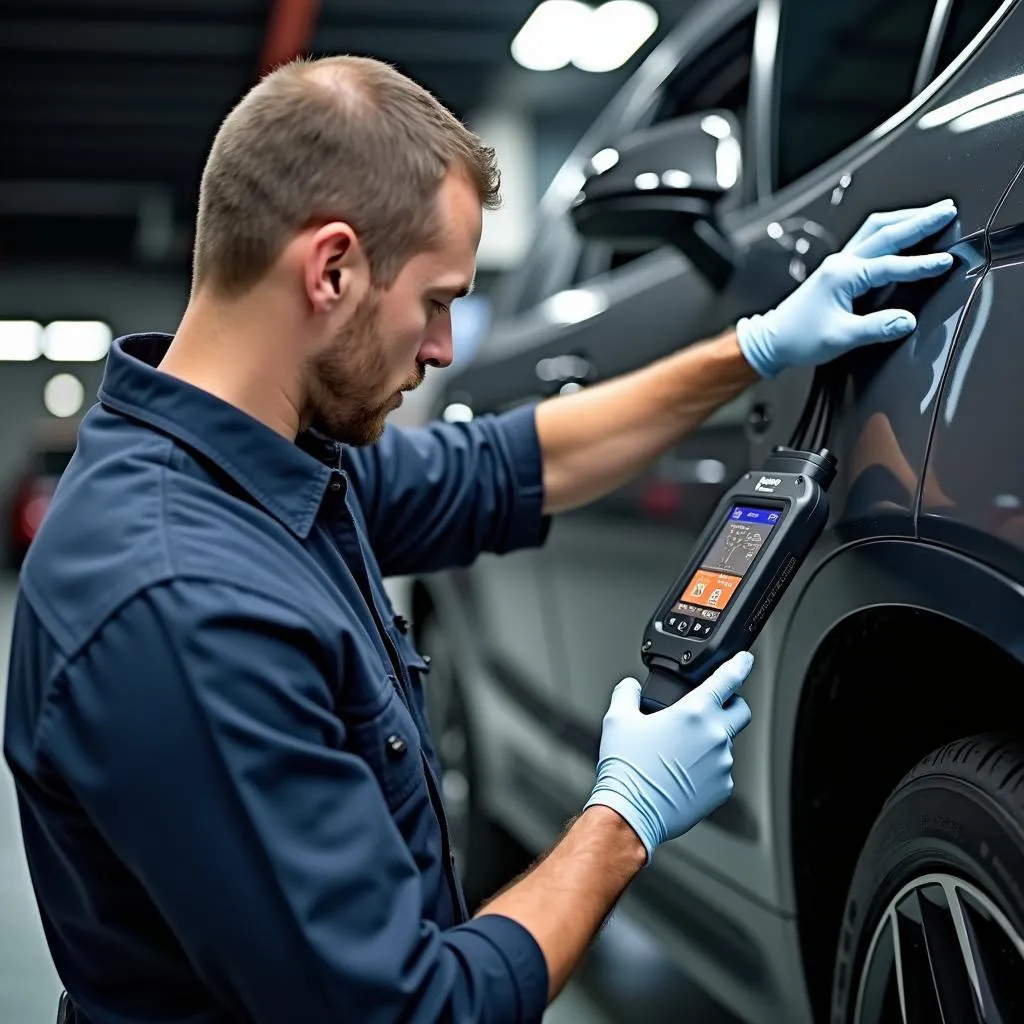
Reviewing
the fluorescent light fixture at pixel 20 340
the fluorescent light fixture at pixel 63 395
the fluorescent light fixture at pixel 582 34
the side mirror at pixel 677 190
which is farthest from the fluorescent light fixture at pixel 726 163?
the fluorescent light fixture at pixel 20 340

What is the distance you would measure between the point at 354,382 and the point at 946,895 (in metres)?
0.67

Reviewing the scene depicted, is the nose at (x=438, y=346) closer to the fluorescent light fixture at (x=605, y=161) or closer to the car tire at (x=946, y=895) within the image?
the fluorescent light fixture at (x=605, y=161)

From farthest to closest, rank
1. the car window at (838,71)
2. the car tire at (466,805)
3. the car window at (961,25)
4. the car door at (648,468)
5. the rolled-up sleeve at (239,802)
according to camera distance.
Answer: the car tire at (466,805), the car door at (648,468), the car window at (838,71), the car window at (961,25), the rolled-up sleeve at (239,802)

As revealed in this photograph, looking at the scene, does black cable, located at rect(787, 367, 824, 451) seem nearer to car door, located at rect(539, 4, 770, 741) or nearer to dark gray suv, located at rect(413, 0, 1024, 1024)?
dark gray suv, located at rect(413, 0, 1024, 1024)

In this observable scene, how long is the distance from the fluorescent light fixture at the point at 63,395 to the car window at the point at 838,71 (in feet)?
46.5

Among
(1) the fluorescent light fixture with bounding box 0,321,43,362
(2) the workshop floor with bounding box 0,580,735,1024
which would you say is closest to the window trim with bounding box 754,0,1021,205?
(2) the workshop floor with bounding box 0,580,735,1024

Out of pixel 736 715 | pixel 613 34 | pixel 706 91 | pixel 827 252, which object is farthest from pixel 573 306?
pixel 613 34

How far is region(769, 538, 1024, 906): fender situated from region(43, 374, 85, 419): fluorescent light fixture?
14.6 metres

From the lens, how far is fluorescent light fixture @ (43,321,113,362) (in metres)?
15.1

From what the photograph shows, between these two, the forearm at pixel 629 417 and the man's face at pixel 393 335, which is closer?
the man's face at pixel 393 335

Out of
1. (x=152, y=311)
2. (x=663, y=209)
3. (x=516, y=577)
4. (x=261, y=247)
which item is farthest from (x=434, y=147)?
(x=152, y=311)

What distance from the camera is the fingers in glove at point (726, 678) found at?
130 cm

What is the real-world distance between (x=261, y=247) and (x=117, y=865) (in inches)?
21.0

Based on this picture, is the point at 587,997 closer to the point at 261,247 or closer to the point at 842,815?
the point at 842,815
